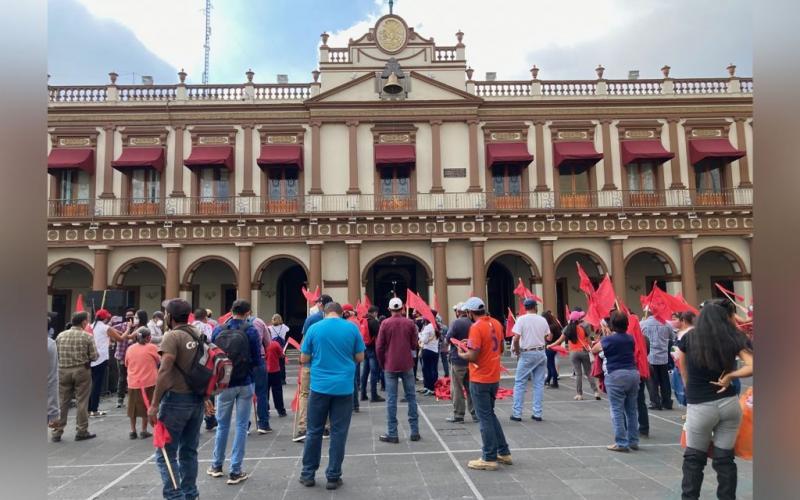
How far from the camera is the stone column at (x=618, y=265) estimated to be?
2158 cm

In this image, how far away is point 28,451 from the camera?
1.29 metres

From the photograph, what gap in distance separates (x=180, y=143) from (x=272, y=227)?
17.7ft

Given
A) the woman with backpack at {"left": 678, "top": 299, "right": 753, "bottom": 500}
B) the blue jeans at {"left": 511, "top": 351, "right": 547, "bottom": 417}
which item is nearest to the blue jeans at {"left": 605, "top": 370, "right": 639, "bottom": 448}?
the blue jeans at {"left": 511, "top": 351, "right": 547, "bottom": 417}

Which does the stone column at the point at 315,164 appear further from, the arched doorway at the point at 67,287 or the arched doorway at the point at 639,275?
the arched doorway at the point at 639,275

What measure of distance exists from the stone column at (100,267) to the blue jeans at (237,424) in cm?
1803

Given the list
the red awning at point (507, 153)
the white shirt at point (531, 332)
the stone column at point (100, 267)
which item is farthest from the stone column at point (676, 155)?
the stone column at point (100, 267)

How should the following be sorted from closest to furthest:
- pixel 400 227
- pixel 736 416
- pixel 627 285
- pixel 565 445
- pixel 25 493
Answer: pixel 25 493
pixel 736 416
pixel 565 445
pixel 400 227
pixel 627 285

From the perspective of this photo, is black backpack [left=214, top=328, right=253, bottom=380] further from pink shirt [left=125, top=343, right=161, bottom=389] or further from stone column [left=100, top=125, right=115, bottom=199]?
stone column [left=100, top=125, right=115, bottom=199]

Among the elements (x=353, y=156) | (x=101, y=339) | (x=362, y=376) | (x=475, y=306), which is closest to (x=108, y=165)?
(x=353, y=156)

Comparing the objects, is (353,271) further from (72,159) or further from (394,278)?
(72,159)

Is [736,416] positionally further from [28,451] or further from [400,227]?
[400,227]

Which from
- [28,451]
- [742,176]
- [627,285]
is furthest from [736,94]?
[28,451]

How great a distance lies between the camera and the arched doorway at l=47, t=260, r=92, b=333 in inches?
892

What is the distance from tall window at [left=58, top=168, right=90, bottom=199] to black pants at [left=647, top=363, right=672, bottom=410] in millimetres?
21938
